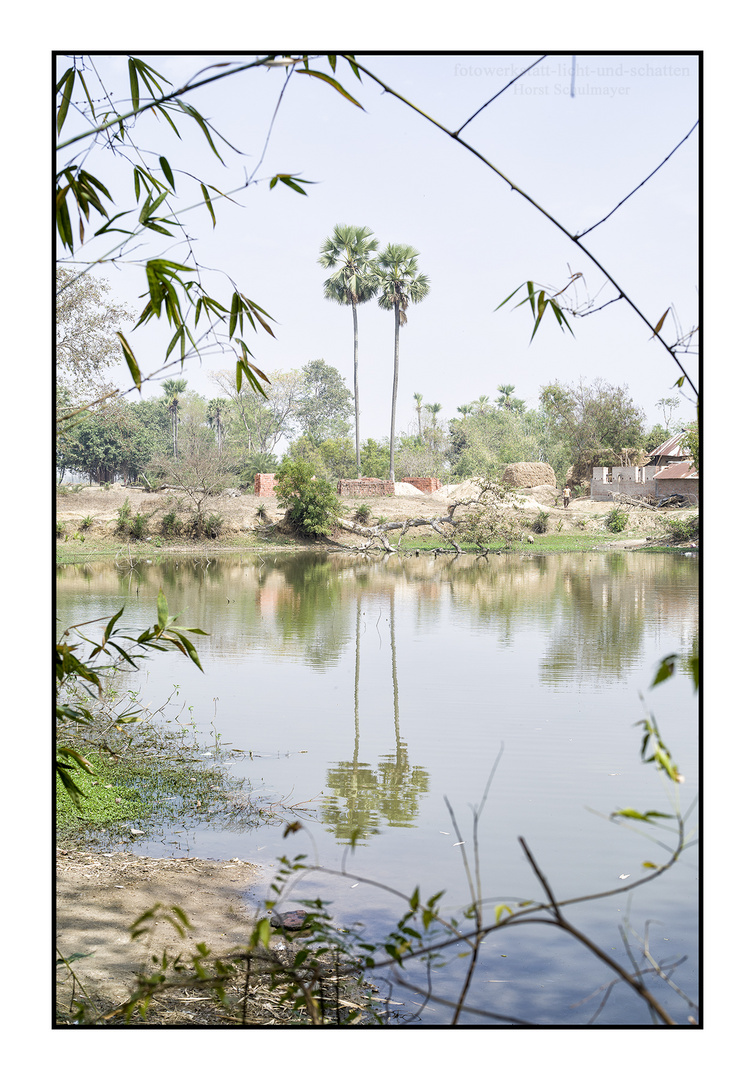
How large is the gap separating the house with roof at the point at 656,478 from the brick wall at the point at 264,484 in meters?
9.33

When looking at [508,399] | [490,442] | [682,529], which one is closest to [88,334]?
[682,529]

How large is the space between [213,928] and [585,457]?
87.3 ft

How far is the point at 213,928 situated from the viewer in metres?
3.37

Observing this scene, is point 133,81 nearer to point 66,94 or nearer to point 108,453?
point 66,94

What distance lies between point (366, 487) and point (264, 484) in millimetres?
3083

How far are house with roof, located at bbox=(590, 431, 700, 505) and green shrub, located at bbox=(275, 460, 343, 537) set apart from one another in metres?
8.52

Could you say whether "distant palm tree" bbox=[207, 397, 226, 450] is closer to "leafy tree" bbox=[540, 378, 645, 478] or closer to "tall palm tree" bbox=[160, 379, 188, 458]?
"tall palm tree" bbox=[160, 379, 188, 458]

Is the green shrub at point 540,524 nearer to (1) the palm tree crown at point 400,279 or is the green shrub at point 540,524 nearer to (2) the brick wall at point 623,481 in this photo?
(2) the brick wall at point 623,481

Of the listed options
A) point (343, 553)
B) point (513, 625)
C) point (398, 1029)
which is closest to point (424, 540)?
point (343, 553)

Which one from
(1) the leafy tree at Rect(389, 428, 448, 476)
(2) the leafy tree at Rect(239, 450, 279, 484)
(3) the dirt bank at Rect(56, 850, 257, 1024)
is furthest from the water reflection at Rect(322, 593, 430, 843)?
(1) the leafy tree at Rect(389, 428, 448, 476)

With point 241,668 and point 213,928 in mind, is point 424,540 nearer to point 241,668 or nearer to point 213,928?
point 241,668

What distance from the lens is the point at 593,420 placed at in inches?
1174

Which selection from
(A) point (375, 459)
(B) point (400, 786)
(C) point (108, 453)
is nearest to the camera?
(B) point (400, 786)

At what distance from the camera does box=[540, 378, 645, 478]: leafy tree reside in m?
28.7
